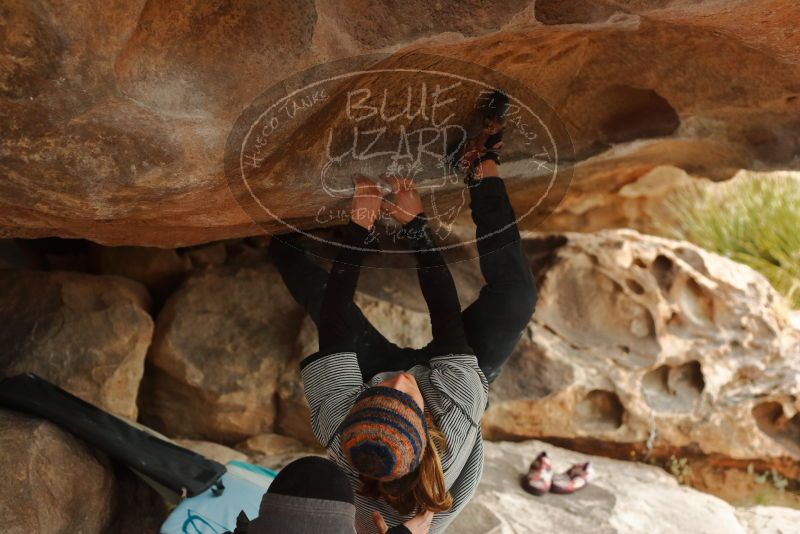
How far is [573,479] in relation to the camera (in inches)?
133

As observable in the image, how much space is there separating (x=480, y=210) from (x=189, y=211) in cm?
96

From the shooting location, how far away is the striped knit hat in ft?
6.53

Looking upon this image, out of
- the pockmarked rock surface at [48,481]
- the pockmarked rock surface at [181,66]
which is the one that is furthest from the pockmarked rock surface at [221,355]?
the pockmarked rock surface at [181,66]

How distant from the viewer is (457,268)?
3789mm

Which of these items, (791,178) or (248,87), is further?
(791,178)

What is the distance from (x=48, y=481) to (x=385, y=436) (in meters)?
1.26

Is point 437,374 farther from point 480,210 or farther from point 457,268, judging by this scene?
point 457,268

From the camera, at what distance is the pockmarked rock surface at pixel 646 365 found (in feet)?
12.1

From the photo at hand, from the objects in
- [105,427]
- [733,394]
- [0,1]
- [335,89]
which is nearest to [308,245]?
[105,427]

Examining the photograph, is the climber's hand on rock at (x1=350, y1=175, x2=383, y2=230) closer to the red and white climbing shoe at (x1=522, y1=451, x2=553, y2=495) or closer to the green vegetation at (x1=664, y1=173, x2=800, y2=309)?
the red and white climbing shoe at (x1=522, y1=451, x2=553, y2=495)

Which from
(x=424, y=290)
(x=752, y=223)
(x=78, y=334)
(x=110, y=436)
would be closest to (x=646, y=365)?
(x=424, y=290)

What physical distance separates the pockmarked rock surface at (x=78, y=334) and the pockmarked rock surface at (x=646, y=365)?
5.34 feet

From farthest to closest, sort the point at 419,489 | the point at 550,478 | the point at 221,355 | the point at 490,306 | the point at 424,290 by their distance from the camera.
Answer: the point at 221,355 → the point at 550,478 → the point at 490,306 → the point at 424,290 → the point at 419,489

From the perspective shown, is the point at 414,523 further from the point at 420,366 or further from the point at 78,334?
the point at 78,334
